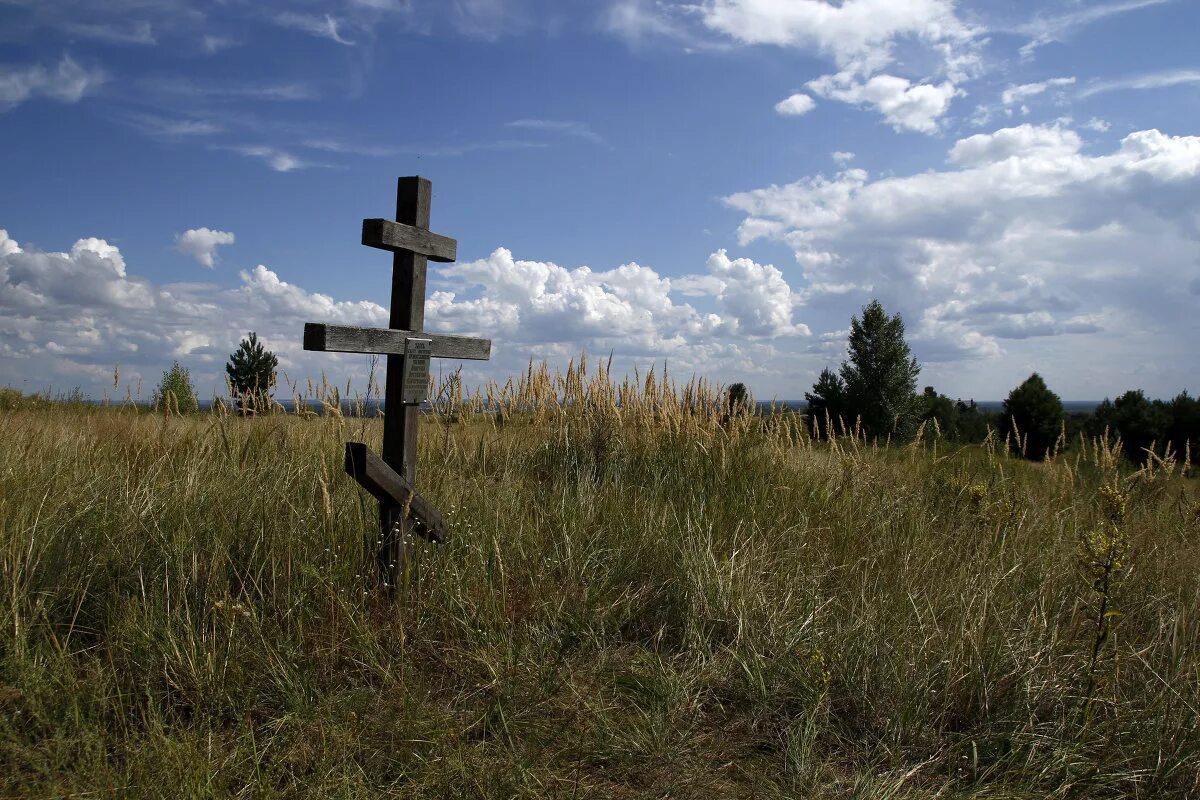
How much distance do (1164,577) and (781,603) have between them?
8.04 ft

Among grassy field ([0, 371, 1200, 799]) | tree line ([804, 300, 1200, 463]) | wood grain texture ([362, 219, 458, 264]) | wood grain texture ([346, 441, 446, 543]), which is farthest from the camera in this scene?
tree line ([804, 300, 1200, 463])

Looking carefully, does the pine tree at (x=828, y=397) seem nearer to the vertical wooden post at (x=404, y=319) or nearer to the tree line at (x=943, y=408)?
the tree line at (x=943, y=408)

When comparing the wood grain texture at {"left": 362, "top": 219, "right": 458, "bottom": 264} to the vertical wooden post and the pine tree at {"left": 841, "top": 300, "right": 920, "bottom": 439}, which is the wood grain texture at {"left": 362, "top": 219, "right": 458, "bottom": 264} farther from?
the pine tree at {"left": 841, "top": 300, "right": 920, "bottom": 439}

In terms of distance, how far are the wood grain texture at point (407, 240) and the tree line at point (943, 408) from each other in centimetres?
1688

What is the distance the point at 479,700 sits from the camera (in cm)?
303

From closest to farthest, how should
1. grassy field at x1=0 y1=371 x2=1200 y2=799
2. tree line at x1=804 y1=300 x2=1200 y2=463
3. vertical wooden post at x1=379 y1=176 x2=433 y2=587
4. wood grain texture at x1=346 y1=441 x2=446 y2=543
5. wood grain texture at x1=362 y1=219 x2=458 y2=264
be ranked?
grassy field at x1=0 y1=371 x2=1200 y2=799 → wood grain texture at x1=346 y1=441 x2=446 y2=543 → wood grain texture at x1=362 y1=219 x2=458 y2=264 → vertical wooden post at x1=379 y1=176 x2=433 y2=587 → tree line at x1=804 y1=300 x2=1200 y2=463

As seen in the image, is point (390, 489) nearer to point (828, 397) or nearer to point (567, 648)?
point (567, 648)

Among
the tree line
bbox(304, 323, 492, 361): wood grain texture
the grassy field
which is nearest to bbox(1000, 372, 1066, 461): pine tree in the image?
the tree line

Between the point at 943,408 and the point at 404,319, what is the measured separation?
2856 cm

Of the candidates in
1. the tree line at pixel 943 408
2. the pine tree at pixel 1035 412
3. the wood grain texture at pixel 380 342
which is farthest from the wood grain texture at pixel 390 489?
the pine tree at pixel 1035 412

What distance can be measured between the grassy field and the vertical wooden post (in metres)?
0.34

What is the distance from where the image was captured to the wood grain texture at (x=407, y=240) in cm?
389

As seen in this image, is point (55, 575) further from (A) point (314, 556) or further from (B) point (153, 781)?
(B) point (153, 781)

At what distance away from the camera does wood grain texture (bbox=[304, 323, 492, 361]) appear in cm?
355
